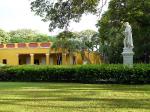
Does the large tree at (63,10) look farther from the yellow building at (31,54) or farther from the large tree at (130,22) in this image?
the yellow building at (31,54)

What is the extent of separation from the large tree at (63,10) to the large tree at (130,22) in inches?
342

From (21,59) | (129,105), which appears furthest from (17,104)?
(21,59)

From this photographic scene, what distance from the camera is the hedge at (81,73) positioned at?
26.6m

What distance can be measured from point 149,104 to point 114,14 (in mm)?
27537

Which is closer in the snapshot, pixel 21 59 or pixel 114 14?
pixel 114 14

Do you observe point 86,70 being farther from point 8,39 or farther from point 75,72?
point 8,39

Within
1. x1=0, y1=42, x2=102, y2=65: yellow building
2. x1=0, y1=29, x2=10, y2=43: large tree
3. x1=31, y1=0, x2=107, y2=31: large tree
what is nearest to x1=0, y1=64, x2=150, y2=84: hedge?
x1=31, y1=0, x2=107, y2=31: large tree

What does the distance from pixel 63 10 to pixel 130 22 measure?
Answer: 769 inches

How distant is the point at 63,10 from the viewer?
899 inches

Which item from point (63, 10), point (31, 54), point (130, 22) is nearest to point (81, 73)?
point (63, 10)

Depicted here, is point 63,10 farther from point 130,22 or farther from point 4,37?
point 4,37

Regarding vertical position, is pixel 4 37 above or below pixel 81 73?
above

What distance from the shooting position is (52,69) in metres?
30.7

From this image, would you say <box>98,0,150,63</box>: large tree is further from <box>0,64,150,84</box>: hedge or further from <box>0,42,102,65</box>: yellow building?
A: <box>0,42,102,65</box>: yellow building
